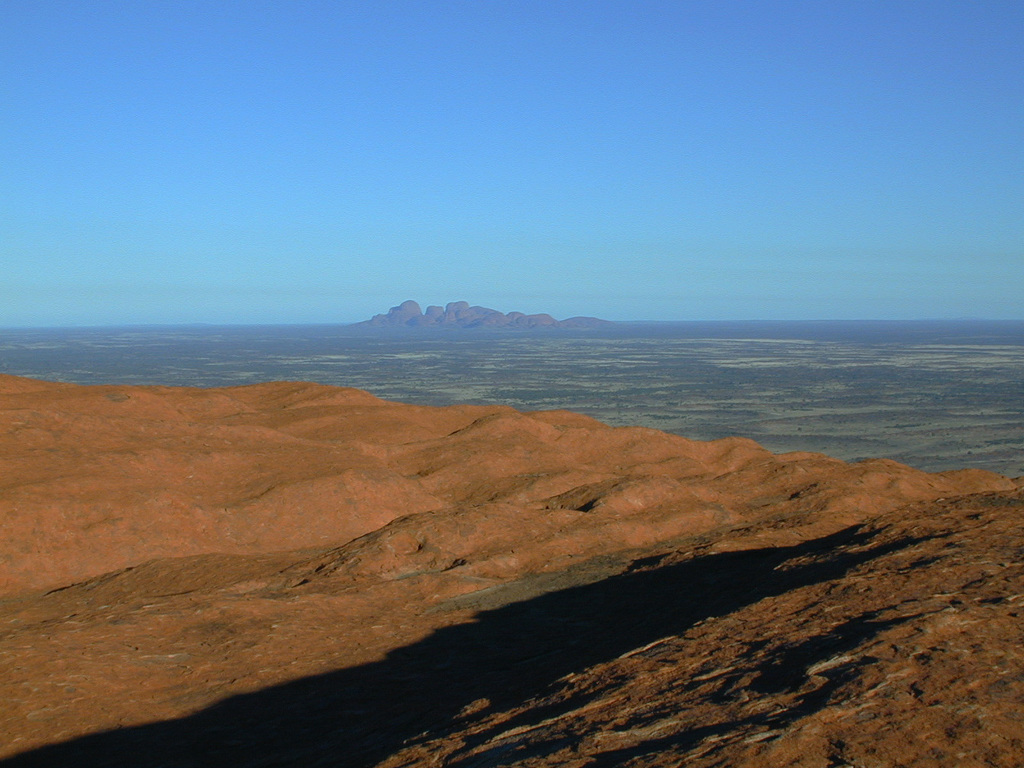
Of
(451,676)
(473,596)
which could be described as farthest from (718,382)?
(451,676)

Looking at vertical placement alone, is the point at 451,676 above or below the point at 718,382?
above

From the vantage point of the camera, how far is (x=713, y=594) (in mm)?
13258

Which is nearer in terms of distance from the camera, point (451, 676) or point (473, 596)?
point (451, 676)

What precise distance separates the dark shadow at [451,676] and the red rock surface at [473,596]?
2.3 inches

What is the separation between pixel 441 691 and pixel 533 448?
14687 mm

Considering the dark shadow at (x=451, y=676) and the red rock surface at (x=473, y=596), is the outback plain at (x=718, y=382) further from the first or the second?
the dark shadow at (x=451, y=676)

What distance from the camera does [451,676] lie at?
10.9 meters

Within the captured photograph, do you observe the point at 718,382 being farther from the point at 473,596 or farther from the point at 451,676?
the point at 451,676

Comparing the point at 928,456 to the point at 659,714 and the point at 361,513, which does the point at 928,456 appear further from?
the point at 659,714

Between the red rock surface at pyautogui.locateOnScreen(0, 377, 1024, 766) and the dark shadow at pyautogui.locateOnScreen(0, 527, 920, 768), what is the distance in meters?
0.06

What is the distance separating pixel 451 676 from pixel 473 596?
4.13 meters

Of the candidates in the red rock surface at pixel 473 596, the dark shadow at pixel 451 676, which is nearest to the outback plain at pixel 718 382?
the red rock surface at pixel 473 596

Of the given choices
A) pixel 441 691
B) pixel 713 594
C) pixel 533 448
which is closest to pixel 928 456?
pixel 533 448

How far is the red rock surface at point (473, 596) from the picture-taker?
7.12 m
